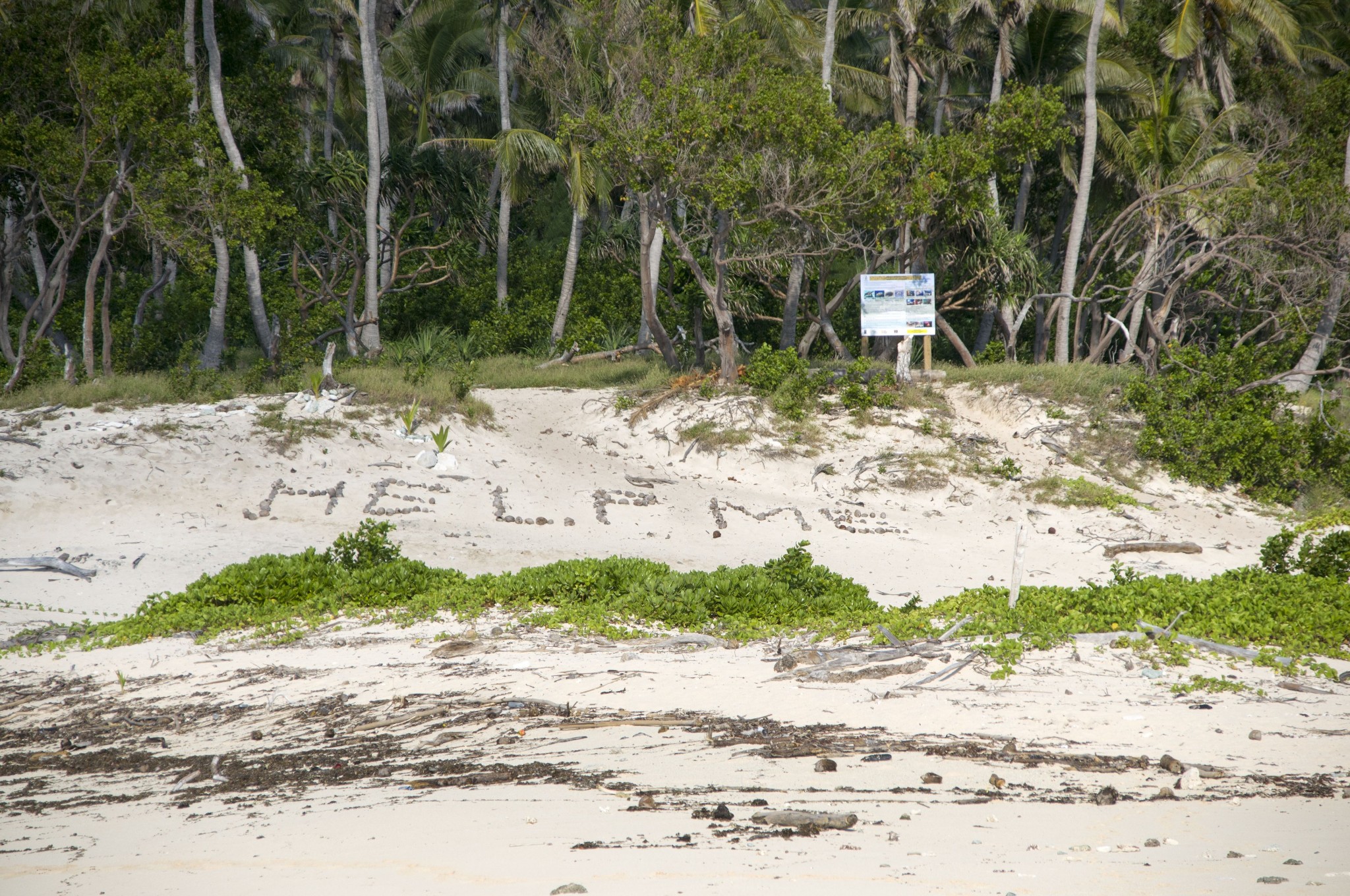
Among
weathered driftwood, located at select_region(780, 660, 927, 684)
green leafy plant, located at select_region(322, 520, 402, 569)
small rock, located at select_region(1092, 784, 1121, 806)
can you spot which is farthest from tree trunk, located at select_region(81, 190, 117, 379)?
small rock, located at select_region(1092, 784, 1121, 806)

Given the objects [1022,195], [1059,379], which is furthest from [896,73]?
[1059,379]

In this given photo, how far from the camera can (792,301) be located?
18.8 metres

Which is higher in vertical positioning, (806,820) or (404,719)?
(806,820)

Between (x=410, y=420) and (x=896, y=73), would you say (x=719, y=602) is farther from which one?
(x=896, y=73)

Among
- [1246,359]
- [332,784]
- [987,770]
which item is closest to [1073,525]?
[1246,359]

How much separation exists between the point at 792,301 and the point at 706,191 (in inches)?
171

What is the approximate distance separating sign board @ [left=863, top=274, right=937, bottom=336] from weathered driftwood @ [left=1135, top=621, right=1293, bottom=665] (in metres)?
9.60

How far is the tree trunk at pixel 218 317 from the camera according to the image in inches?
681

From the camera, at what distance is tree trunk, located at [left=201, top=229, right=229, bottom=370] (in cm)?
1730

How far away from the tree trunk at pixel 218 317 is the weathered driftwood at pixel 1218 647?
15986mm

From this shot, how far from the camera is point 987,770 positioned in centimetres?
411

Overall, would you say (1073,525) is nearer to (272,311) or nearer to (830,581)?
(830,581)

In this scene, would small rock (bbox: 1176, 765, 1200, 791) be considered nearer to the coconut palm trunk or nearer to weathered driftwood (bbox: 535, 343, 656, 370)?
weathered driftwood (bbox: 535, 343, 656, 370)

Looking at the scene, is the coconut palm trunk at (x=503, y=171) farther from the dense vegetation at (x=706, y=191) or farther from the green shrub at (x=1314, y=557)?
A: the green shrub at (x=1314, y=557)
